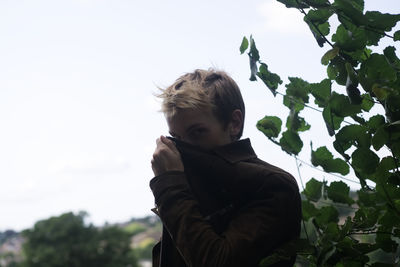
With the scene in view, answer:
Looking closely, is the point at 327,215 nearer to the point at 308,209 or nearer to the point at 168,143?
the point at 308,209

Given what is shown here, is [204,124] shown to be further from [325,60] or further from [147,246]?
[147,246]

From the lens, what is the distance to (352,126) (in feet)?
5.20

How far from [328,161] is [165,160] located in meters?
0.52

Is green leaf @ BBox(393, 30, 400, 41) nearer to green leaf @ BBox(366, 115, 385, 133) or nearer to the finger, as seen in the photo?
green leaf @ BBox(366, 115, 385, 133)

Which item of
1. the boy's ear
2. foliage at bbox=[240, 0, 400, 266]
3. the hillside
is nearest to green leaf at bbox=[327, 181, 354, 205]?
foliage at bbox=[240, 0, 400, 266]

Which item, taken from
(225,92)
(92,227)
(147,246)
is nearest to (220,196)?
(225,92)

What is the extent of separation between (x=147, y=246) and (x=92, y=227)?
5754 centimetres

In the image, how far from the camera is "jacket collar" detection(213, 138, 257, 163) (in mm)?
1914

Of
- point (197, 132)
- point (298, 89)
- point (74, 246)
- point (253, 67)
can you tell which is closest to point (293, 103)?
point (298, 89)

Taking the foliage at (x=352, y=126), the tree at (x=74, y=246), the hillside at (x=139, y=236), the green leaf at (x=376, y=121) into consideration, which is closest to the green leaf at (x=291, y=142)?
the foliage at (x=352, y=126)

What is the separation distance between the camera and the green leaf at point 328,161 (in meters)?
1.74

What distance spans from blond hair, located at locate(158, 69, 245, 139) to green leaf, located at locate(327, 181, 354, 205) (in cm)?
51

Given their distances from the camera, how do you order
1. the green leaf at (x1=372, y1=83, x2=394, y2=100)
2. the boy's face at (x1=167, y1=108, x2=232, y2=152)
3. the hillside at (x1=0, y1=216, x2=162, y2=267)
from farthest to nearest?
the hillside at (x1=0, y1=216, x2=162, y2=267) → the boy's face at (x1=167, y1=108, x2=232, y2=152) → the green leaf at (x1=372, y1=83, x2=394, y2=100)

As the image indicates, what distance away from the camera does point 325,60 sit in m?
1.61
